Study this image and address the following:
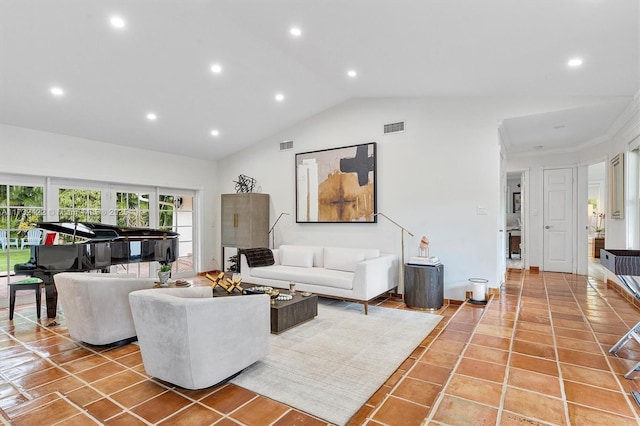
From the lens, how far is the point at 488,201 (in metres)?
4.61

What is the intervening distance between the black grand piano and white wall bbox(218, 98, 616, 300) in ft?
8.88

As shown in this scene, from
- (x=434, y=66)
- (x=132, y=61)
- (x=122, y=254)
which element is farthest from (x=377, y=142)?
(x=122, y=254)

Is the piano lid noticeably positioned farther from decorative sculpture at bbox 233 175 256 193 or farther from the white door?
the white door

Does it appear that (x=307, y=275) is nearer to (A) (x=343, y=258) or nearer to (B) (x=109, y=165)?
(A) (x=343, y=258)

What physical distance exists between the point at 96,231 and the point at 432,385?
4275mm

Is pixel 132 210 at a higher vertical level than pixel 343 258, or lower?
higher

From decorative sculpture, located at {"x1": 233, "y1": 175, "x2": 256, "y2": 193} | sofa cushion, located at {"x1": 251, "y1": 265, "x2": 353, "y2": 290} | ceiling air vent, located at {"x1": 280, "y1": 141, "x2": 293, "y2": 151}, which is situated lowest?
sofa cushion, located at {"x1": 251, "y1": 265, "x2": 353, "y2": 290}

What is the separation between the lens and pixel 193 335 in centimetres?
223

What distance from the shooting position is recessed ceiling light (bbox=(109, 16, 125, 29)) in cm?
323

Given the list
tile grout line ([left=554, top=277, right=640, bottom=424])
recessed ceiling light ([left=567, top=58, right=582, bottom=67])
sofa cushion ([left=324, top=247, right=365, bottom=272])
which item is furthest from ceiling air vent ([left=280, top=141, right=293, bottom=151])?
tile grout line ([left=554, top=277, right=640, bottom=424])

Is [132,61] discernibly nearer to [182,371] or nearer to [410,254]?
[182,371]

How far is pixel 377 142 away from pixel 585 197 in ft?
14.2

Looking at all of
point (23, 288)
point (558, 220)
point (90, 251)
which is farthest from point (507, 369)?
point (558, 220)

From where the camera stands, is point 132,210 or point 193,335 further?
point 132,210
